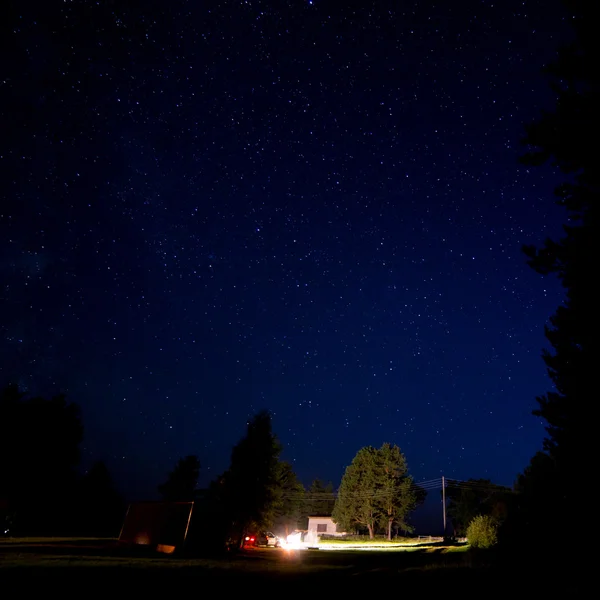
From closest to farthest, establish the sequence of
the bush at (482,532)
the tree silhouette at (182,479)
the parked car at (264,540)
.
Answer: the bush at (482,532) → the parked car at (264,540) → the tree silhouette at (182,479)

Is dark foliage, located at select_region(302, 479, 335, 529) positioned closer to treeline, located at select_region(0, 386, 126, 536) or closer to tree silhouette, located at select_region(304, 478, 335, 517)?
tree silhouette, located at select_region(304, 478, 335, 517)

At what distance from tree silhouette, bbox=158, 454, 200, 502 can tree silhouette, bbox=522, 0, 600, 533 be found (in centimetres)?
5285

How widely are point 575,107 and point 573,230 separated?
8.86 ft

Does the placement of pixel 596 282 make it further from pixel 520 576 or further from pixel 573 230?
pixel 520 576

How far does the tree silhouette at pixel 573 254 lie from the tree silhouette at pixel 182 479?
52846 millimetres

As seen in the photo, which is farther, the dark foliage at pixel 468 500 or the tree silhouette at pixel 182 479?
the dark foliage at pixel 468 500

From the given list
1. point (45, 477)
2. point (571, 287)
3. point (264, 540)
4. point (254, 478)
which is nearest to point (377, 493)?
point (264, 540)

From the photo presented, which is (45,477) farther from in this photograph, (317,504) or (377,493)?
(317,504)

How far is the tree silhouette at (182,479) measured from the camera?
5506 cm

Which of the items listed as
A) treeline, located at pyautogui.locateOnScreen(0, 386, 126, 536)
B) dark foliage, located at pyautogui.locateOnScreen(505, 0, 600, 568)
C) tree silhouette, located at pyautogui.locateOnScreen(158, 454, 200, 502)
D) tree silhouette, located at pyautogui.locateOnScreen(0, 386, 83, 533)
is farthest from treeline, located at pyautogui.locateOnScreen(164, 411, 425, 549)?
dark foliage, located at pyautogui.locateOnScreen(505, 0, 600, 568)

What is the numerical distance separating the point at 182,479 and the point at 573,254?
56034 mm

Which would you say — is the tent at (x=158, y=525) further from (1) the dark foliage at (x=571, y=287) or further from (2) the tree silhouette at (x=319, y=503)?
(2) the tree silhouette at (x=319, y=503)

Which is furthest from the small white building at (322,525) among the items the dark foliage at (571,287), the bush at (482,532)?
the dark foliage at (571,287)

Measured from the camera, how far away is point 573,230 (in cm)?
963
